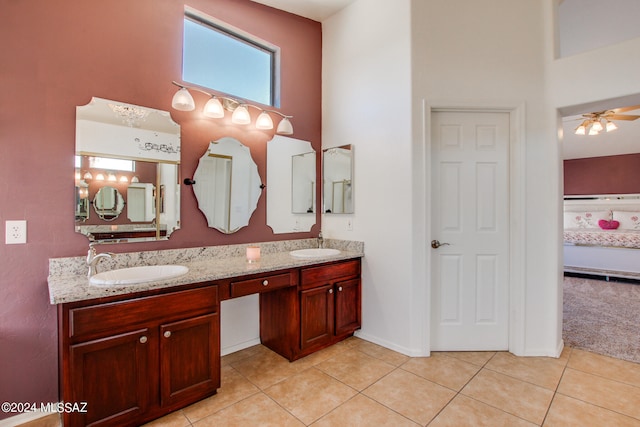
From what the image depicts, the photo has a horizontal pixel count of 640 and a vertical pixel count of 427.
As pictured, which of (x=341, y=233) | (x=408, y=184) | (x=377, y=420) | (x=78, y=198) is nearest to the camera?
(x=377, y=420)

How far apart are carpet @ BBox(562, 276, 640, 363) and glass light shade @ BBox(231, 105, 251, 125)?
3406 millimetres

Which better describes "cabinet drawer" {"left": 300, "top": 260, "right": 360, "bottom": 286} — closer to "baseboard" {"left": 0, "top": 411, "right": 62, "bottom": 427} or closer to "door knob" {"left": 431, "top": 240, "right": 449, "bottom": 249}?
"door knob" {"left": 431, "top": 240, "right": 449, "bottom": 249}

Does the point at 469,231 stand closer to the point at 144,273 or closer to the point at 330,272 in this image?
the point at 330,272

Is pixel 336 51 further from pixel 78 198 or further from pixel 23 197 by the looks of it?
pixel 23 197

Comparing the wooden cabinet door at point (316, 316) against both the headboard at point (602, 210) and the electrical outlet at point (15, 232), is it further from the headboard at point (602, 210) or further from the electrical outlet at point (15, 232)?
the headboard at point (602, 210)

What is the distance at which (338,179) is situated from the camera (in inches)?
122

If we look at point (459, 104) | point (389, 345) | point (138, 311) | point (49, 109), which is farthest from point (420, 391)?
point (49, 109)

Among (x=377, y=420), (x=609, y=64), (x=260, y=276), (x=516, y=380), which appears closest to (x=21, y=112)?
(x=260, y=276)

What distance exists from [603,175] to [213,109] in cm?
745

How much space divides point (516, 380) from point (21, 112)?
3545 millimetres

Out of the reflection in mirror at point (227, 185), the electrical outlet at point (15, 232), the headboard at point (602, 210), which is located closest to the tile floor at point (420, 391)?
the reflection in mirror at point (227, 185)

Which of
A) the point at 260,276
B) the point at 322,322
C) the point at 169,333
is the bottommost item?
the point at 322,322

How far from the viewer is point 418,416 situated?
5.81 feet

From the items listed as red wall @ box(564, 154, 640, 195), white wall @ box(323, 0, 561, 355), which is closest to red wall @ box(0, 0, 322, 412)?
white wall @ box(323, 0, 561, 355)
